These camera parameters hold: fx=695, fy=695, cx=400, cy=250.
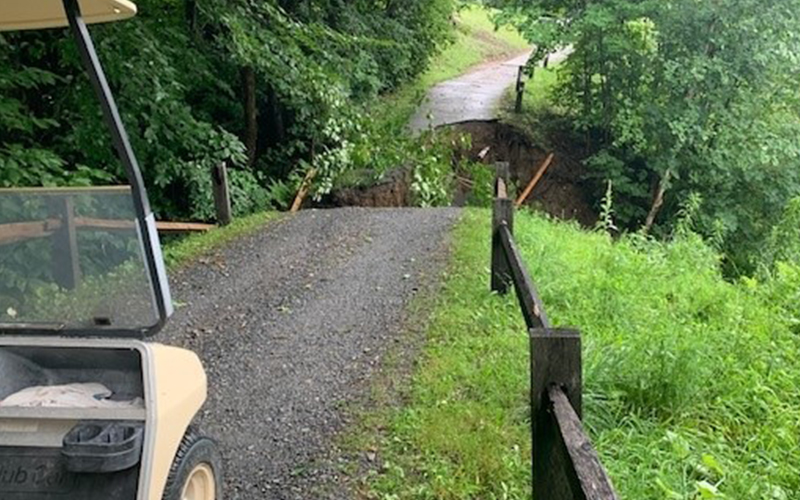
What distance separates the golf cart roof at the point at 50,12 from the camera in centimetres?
277

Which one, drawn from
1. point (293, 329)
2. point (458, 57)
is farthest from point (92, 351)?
point (458, 57)

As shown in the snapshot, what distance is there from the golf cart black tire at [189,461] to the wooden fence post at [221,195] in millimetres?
7106

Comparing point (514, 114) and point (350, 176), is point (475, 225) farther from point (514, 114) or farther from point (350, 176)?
point (514, 114)

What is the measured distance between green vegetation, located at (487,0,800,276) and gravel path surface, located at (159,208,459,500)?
656 cm

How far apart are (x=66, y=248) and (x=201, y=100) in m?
9.54

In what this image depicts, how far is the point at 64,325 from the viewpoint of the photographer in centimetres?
269

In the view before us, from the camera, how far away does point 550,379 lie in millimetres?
2391

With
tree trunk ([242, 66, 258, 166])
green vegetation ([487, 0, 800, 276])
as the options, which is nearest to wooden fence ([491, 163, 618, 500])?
tree trunk ([242, 66, 258, 166])

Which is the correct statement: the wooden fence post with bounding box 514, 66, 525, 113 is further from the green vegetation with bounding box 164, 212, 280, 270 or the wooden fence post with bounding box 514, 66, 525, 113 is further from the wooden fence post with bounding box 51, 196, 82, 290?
the wooden fence post with bounding box 51, 196, 82, 290

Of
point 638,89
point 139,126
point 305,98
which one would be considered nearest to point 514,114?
point 638,89

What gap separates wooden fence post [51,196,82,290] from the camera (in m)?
2.78

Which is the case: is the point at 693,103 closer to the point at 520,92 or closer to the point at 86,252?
the point at 520,92

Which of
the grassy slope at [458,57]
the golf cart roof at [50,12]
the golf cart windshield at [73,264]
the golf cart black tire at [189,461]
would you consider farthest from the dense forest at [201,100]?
the golf cart black tire at [189,461]

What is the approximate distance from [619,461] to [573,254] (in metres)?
4.73
